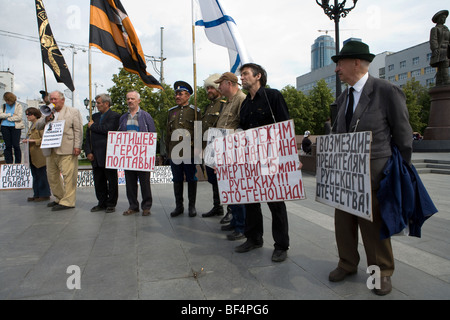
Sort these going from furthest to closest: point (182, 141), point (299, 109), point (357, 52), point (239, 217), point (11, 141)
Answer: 1. point (299, 109)
2. point (11, 141)
3. point (182, 141)
4. point (239, 217)
5. point (357, 52)

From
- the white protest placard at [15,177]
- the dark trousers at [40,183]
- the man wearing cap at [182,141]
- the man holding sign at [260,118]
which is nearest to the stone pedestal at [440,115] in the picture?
the man wearing cap at [182,141]

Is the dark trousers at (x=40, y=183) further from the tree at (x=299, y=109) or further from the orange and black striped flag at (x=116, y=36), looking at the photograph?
the tree at (x=299, y=109)

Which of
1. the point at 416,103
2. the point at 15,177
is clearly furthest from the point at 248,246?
the point at 416,103

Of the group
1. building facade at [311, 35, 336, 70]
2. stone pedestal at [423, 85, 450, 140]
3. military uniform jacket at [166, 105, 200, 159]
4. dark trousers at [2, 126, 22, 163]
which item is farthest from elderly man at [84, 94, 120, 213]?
building facade at [311, 35, 336, 70]

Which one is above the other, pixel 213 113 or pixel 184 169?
pixel 213 113

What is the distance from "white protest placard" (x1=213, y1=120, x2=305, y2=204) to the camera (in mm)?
3189

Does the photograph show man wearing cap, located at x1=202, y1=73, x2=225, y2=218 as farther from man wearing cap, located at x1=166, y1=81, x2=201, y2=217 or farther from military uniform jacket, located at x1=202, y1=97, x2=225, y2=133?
man wearing cap, located at x1=166, y1=81, x2=201, y2=217

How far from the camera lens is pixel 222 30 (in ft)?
18.5

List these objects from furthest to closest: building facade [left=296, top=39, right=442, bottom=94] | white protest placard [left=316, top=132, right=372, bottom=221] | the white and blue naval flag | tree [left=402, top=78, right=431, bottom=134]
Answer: building facade [left=296, top=39, right=442, bottom=94], tree [left=402, top=78, right=431, bottom=134], the white and blue naval flag, white protest placard [left=316, top=132, right=372, bottom=221]

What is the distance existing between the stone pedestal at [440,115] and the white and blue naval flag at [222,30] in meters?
17.0

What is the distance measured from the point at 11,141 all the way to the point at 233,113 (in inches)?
337

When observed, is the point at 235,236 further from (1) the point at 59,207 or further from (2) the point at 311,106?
(2) the point at 311,106

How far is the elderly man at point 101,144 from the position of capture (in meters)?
6.05
